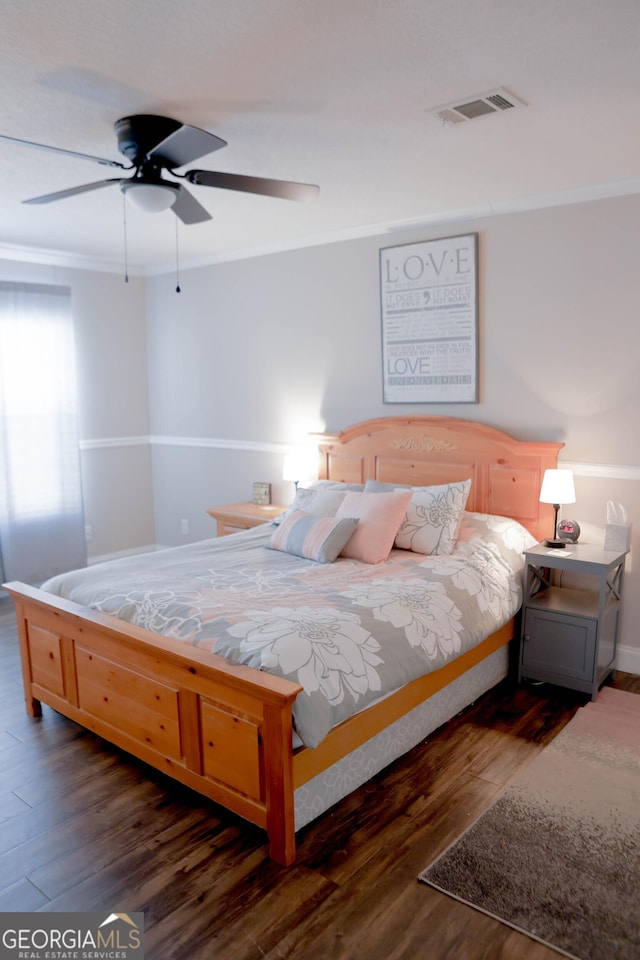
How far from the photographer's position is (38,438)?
512 centimetres

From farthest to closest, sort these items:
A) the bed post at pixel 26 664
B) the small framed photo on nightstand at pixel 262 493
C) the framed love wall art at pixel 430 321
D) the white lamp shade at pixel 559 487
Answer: the small framed photo on nightstand at pixel 262 493 < the framed love wall art at pixel 430 321 < the white lamp shade at pixel 559 487 < the bed post at pixel 26 664

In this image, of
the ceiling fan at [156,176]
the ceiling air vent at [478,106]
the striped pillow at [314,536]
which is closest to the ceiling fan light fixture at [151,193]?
the ceiling fan at [156,176]

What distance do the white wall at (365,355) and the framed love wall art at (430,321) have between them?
0.07m

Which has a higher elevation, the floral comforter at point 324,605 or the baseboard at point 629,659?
the floral comforter at point 324,605

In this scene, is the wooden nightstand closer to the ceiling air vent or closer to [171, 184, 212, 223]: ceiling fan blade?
[171, 184, 212, 223]: ceiling fan blade

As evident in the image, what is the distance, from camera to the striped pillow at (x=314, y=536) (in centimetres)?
346

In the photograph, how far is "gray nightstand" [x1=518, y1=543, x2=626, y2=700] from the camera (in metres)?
3.26

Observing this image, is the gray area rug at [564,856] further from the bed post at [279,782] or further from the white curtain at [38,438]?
the white curtain at [38,438]

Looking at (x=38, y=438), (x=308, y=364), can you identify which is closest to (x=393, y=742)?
(x=308, y=364)

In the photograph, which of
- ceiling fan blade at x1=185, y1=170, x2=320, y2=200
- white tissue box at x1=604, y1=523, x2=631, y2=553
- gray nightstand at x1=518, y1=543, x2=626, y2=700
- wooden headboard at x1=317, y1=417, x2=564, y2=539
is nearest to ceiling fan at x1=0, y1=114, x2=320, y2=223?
ceiling fan blade at x1=185, y1=170, x2=320, y2=200

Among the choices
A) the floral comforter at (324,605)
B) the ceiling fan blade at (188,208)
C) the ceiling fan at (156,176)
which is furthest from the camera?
the ceiling fan blade at (188,208)

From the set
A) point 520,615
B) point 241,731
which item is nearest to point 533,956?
point 241,731

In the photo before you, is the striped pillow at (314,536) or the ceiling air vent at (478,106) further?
the striped pillow at (314,536)

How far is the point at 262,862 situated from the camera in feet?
7.22
